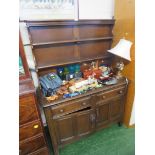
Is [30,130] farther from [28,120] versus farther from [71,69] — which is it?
[71,69]

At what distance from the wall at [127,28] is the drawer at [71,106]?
A: 667 millimetres

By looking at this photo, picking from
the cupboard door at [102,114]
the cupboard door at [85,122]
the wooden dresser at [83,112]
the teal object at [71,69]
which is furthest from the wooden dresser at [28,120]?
the cupboard door at [102,114]

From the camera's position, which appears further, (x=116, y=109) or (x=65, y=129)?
(x=116, y=109)

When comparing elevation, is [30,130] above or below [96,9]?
below

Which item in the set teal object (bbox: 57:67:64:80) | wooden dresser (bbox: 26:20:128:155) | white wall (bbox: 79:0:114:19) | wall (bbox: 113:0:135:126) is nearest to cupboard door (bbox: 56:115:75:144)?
wooden dresser (bbox: 26:20:128:155)

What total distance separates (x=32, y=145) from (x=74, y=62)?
40.2 inches

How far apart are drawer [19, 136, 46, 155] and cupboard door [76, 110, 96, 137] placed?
0.44m

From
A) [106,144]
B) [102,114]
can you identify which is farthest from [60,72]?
[106,144]

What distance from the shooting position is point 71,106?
1.37m

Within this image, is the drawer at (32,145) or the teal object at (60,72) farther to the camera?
the teal object at (60,72)

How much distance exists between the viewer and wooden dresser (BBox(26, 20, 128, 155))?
1.36 metres

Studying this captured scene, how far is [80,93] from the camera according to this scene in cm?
138

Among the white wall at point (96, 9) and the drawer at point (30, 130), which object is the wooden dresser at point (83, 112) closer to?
the drawer at point (30, 130)

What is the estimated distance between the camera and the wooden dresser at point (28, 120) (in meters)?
1.07
